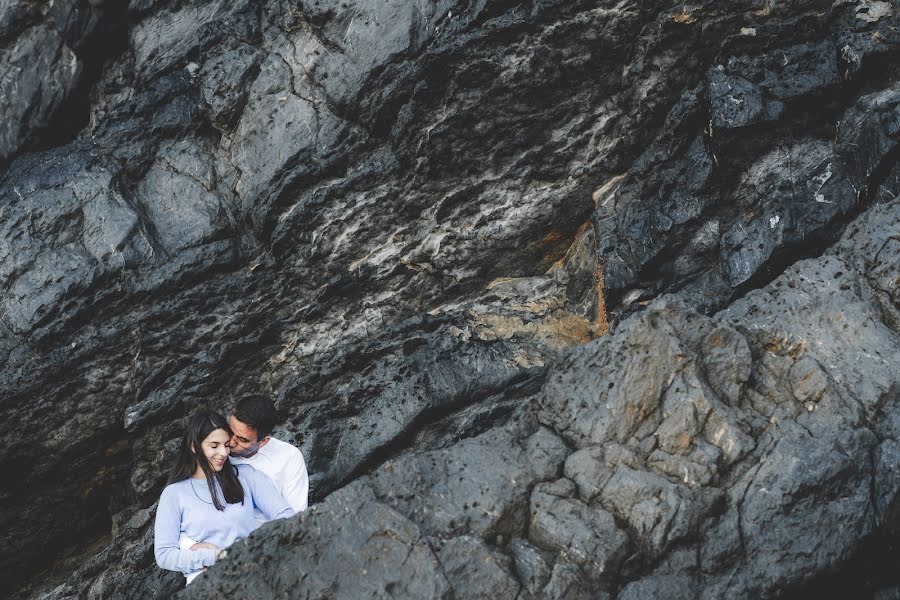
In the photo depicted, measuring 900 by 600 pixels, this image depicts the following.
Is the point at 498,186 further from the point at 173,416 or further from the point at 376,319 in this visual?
the point at 173,416

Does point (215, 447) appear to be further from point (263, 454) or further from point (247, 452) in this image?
point (263, 454)

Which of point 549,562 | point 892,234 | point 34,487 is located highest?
point 34,487

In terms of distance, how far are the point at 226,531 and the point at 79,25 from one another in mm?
6688

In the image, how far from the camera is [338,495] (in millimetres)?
7012

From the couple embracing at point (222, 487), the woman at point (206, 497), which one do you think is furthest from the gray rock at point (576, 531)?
the woman at point (206, 497)

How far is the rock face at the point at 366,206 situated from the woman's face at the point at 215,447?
6.86 feet

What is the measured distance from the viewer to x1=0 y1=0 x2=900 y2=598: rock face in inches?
368

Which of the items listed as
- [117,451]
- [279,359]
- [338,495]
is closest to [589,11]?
[279,359]

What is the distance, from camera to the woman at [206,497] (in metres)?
7.37

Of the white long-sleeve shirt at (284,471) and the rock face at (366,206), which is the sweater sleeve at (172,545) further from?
the rock face at (366,206)

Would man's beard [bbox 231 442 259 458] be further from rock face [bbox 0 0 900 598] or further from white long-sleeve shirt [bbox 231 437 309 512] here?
rock face [bbox 0 0 900 598]

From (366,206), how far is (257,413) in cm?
337

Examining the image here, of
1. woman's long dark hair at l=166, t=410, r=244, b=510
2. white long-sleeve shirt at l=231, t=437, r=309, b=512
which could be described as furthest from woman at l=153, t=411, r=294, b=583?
white long-sleeve shirt at l=231, t=437, r=309, b=512

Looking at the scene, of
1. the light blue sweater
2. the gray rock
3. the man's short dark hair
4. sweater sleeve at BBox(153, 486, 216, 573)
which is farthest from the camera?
the man's short dark hair
